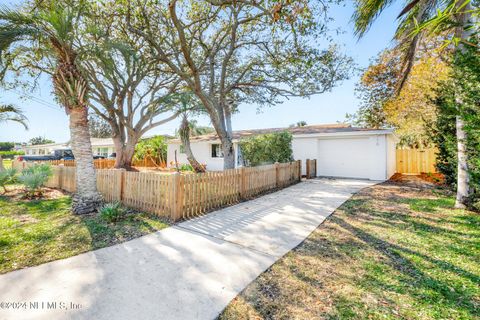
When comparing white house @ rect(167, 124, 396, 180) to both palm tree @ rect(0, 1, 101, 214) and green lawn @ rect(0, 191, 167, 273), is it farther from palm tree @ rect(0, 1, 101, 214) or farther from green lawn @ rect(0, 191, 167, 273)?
palm tree @ rect(0, 1, 101, 214)

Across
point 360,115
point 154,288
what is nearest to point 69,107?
point 154,288

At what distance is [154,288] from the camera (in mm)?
2842

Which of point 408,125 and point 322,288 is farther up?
point 408,125

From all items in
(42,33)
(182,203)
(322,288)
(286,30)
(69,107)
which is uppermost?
(286,30)

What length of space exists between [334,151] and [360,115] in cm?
711

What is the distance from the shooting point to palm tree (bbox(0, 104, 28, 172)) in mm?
11305

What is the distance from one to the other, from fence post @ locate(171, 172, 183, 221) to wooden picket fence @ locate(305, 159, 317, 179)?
9965mm

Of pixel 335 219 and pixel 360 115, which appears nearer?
pixel 335 219

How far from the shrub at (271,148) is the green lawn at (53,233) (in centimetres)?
745

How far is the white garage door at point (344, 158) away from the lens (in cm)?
1362

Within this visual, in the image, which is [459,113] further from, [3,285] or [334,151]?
[334,151]

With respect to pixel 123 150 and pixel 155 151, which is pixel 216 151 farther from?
pixel 155 151

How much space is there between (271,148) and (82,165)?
8.36m

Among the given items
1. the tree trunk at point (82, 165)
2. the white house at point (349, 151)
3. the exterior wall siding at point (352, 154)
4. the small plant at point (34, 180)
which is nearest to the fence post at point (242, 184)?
the tree trunk at point (82, 165)
